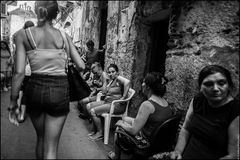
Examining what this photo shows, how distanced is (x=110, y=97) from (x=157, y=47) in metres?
1.54

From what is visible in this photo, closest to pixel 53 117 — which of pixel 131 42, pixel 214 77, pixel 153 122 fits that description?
pixel 153 122

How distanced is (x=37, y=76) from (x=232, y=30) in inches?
80.9

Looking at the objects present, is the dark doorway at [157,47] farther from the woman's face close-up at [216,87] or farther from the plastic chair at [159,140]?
the woman's face close-up at [216,87]

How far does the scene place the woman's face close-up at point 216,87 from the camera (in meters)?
1.84

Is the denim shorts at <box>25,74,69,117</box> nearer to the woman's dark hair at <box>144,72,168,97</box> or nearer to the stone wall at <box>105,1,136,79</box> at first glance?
the woman's dark hair at <box>144,72,168,97</box>

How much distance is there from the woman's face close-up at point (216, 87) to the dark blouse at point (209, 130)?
81 mm

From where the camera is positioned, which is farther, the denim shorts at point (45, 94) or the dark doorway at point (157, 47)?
the dark doorway at point (157, 47)

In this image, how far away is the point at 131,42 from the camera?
4.89m

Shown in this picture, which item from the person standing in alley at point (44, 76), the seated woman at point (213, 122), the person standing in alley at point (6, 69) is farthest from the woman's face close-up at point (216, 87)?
the person standing in alley at point (6, 69)

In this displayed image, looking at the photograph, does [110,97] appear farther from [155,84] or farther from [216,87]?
[216,87]

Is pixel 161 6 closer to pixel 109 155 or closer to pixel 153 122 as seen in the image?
pixel 153 122

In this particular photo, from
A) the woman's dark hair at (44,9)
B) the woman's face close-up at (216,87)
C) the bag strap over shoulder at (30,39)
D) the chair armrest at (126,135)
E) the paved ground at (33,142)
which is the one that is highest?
the woman's dark hair at (44,9)

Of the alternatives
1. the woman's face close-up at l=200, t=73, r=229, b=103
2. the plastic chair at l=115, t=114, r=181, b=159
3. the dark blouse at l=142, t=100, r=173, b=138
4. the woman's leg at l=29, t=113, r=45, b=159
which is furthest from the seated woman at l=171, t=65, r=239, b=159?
the woman's leg at l=29, t=113, r=45, b=159

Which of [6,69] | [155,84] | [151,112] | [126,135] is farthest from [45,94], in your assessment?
[155,84]
